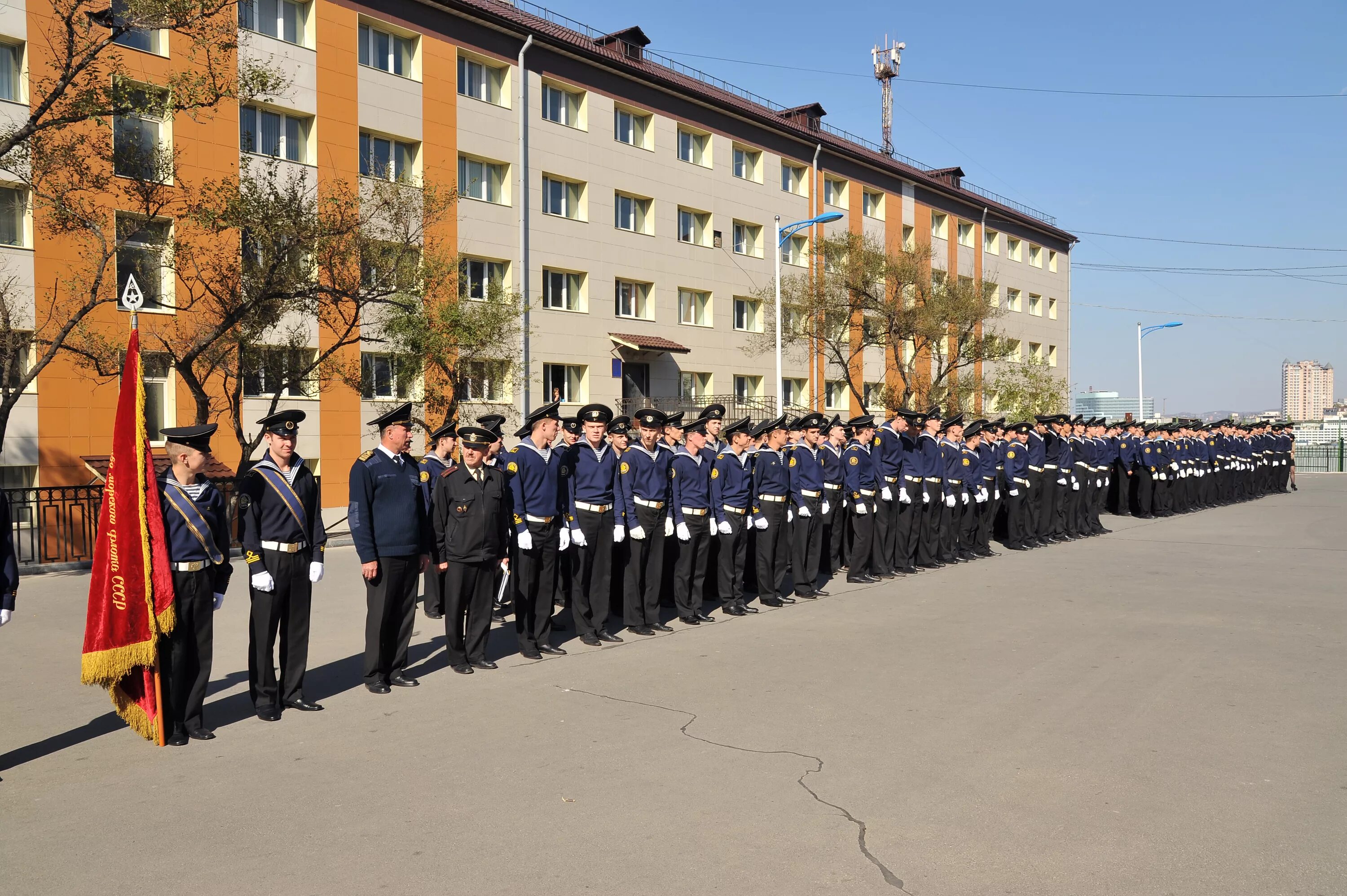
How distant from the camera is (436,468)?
10562 millimetres

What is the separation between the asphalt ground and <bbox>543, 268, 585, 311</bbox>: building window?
22006mm

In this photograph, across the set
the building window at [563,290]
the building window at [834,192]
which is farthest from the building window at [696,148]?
the building window at [834,192]

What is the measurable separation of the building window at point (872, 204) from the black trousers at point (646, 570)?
36.2 m

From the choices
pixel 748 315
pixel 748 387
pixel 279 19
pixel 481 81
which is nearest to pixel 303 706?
pixel 279 19

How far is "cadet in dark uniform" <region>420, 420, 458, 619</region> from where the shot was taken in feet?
33.9

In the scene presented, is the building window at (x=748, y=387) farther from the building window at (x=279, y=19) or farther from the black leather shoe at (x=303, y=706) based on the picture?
the black leather shoe at (x=303, y=706)

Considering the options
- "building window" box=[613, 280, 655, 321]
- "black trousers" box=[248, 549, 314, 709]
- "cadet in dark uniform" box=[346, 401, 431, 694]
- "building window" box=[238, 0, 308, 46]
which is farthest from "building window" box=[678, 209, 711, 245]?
"black trousers" box=[248, 549, 314, 709]

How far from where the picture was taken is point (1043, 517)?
17.4 meters

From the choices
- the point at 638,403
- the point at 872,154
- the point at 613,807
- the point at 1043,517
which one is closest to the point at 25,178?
the point at 613,807

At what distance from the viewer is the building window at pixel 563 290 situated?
30.8 metres

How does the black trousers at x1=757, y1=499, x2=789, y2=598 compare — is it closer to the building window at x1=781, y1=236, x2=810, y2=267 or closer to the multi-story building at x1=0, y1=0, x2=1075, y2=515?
the multi-story building at x1=0, y1=0, x2=1075, y2=515

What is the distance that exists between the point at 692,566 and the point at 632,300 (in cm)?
2424

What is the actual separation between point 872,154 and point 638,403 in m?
18.5

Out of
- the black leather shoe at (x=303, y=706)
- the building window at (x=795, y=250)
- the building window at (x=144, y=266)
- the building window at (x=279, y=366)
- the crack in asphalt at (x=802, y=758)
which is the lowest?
the black leather shoe at (x=303, y=706)
